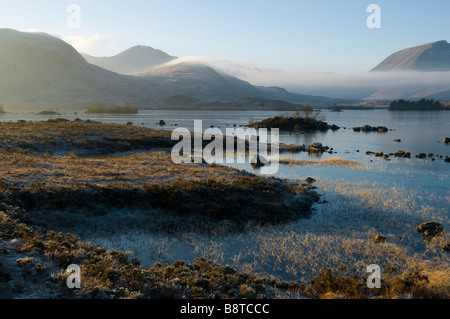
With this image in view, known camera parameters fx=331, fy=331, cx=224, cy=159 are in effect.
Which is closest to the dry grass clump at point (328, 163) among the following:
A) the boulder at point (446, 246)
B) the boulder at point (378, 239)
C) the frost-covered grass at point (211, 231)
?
the frost-covered grass at point (211, 231)

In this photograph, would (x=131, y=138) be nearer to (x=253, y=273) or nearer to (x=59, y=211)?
(x=59, y=211)

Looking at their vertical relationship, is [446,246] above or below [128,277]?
below

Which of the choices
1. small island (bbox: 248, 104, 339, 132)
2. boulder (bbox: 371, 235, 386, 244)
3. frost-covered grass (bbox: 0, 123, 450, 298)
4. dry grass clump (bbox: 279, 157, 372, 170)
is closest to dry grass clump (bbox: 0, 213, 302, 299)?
frost-covered grass (bbox: 0, 123, 450, 298)

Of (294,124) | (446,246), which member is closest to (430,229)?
(446,246)

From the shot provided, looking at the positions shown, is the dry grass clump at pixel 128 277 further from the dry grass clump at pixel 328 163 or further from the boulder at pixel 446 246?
the dry grass clump at pixel 328 163

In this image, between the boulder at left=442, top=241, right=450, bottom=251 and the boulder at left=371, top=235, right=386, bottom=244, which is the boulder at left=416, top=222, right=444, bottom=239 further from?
the boulder at left=371, top=235, right=386, bottom=244

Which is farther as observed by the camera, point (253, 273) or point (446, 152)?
point (446, 152)

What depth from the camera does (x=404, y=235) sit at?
1816 centimetres

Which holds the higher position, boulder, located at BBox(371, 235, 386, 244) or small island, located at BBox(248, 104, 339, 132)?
small island, located at BBox(248, 104, 339, 132)

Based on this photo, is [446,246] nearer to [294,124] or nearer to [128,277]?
[128,277]
